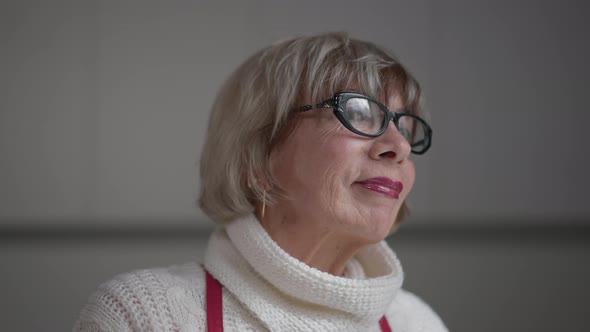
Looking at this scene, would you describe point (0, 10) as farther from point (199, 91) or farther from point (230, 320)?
point (230, 320)

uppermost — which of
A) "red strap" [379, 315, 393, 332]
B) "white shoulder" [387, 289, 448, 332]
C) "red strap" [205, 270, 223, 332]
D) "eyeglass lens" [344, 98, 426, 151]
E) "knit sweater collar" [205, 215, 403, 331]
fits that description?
"eyeglass lens" [344, 98, 426, 151]

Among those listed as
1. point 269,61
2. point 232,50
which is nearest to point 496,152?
point 232,50

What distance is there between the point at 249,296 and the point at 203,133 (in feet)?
3.03

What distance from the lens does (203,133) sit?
2.03 metres

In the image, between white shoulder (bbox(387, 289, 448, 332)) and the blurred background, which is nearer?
white shoulder (bbox(387, 289, 448, 332))

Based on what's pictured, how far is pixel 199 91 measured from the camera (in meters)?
1.99

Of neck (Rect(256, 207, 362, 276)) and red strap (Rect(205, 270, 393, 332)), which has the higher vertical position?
neck (Rect(256, 207, 362, 276))

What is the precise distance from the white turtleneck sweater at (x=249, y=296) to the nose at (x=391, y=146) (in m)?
0.24

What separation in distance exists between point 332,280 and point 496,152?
45.7 inches

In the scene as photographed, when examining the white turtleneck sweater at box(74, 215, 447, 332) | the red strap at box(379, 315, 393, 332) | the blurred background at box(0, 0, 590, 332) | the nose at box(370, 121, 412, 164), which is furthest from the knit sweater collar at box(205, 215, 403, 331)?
the blurred background at box(0, 0, 590, 332)

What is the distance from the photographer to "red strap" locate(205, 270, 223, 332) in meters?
1.16

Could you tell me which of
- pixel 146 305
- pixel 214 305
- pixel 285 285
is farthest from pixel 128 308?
pixel 285 285

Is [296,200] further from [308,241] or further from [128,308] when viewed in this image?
[128,308]

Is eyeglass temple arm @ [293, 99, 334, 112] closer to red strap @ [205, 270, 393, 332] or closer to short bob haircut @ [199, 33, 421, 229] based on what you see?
short bob haircut @ [199, 33, 421, 229]
